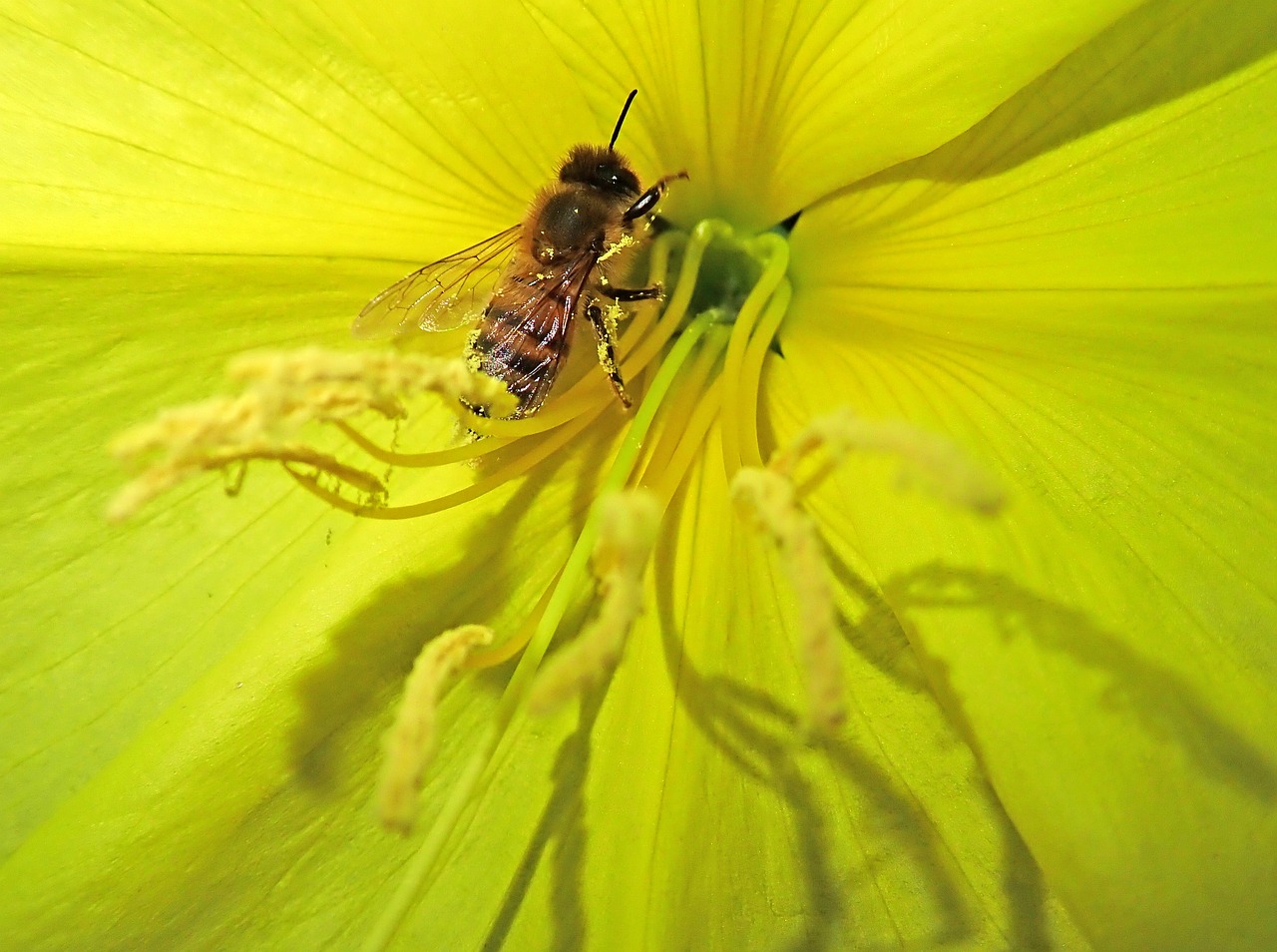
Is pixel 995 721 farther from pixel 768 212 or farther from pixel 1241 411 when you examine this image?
pixel 768 212

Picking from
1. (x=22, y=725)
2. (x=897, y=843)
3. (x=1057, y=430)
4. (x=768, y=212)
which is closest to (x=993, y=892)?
(x=897, y=843)

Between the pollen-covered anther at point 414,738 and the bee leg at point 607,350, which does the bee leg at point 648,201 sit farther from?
the pollen-covered anther at point 414,738

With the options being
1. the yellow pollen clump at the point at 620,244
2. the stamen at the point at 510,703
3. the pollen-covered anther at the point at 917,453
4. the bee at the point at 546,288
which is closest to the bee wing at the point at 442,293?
the bee at the point at 546,288

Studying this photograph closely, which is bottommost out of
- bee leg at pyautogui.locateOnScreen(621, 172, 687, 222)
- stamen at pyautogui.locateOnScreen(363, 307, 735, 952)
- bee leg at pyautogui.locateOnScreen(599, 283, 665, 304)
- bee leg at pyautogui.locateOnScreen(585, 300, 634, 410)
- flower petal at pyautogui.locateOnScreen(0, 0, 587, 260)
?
stamen at pyautogui.locateOnScreen(363, 307, 735, 952)

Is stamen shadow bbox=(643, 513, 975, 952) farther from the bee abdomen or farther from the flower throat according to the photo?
the bee abdomen

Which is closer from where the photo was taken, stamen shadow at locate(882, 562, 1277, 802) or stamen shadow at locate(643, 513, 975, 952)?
stamen shadow at locate(882, 562, 1277, 802)

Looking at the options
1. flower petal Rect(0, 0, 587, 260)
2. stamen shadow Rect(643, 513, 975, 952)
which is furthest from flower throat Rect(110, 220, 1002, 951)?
flower petal Rect(0, 0, 587, 260)
